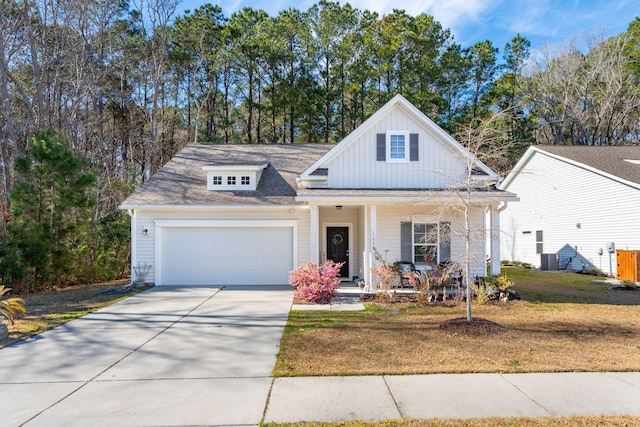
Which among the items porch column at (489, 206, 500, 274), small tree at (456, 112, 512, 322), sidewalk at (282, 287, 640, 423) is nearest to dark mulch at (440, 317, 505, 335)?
small tree at (456, 112, 512, 322)

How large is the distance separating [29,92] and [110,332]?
21.6 meters

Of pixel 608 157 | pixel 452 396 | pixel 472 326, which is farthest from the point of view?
pixel 608 157

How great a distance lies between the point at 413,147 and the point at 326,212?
369cm

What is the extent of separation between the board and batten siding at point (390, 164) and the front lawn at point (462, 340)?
427 cm

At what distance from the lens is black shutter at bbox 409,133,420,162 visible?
12.8 metres

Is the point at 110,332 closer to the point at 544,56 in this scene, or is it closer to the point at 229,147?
the point at 229,147

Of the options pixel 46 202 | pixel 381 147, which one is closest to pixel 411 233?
pixel 381 147

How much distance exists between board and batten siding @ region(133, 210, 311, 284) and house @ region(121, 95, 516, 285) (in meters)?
0.03

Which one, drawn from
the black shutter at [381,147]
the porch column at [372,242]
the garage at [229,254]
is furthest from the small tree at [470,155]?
the garage at [229,254]

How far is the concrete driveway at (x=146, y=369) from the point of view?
419 cm

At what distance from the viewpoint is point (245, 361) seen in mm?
5801

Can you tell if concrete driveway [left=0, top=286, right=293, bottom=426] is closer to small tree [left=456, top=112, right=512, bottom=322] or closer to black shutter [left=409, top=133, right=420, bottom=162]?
small tree [left=456, top=112, right=512, bottom=322]

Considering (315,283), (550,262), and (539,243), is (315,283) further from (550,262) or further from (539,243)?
(539,243)

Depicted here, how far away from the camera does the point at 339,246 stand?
1416 centimetres
